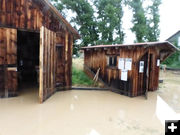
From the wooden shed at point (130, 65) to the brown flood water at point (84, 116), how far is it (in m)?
0.96

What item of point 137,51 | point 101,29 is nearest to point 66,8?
point 101,29

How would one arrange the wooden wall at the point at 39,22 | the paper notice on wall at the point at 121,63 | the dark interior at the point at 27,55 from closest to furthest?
the wooden wall at the point at 39,22
the paper notice on wall at the point at 121,63
the dark interior at the point at 27,55

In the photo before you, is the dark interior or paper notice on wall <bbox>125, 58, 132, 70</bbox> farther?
the dark interior

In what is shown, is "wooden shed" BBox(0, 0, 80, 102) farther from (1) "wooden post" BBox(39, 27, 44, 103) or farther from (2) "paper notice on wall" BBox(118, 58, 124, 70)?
(2) "paper notice on wall" BBox(118, 58, 124, 70)

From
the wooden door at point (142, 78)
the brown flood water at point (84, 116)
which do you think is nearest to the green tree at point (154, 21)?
the wooden door at point (142, 78)

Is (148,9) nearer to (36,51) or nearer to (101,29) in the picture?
(101,29)

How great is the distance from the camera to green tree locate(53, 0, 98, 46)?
1241 centimetres

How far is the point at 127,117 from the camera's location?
3934mm

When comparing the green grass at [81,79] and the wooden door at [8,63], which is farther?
the green grass at [81,79]

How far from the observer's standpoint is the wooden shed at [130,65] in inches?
232

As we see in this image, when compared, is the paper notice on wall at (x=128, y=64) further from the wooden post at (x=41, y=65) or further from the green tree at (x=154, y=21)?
the green tree at (x=154, y=21)

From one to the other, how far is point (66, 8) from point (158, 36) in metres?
10.9

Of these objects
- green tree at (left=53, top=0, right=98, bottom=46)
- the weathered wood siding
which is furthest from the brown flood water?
green tree at (left=53, top=0, right=98, bottom=46)

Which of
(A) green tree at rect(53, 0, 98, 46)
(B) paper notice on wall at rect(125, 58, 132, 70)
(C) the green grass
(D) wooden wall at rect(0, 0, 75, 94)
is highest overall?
(A) green tree at rect(53, 0, 98, 46)
